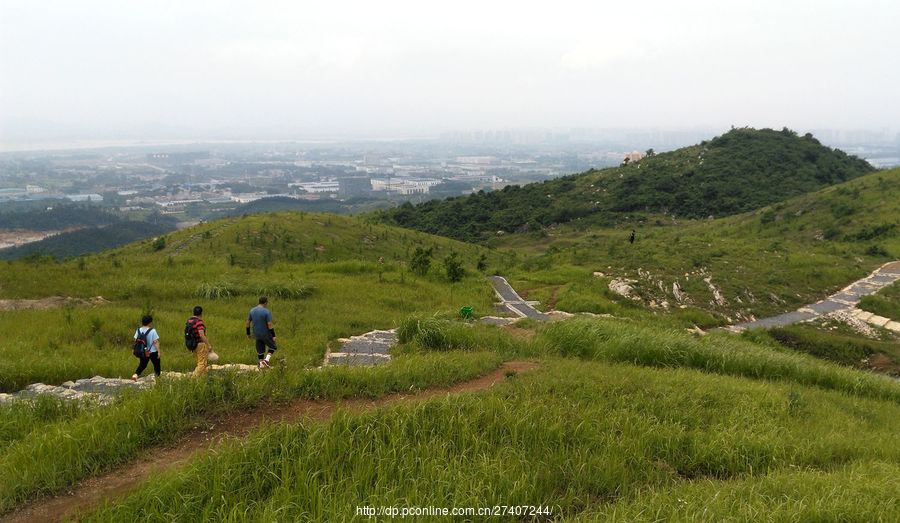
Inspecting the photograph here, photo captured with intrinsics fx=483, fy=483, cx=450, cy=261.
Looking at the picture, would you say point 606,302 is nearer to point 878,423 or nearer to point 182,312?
point 878,423

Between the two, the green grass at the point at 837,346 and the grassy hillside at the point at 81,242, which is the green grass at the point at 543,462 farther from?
the grassy hillside at the point at 81,242

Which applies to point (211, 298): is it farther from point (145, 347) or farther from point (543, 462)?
point (543, 462)

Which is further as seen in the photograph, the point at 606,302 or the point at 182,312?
the point at 606,302

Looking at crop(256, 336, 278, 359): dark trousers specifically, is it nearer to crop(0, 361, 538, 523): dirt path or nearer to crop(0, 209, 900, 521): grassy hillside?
crop(0, 209, 900, 521): grassy hillside

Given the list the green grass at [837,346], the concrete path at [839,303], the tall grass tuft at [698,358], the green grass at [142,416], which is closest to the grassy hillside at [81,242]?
the green grass at [142,416]

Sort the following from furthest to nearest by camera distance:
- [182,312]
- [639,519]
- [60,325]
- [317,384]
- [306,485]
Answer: [182,312] < [60,325] < [317,384] < [306,485] < [639,519]

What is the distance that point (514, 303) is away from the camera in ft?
58.6

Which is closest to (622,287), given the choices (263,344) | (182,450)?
(263,344)

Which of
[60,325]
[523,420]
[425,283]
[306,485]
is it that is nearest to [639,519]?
[523,420]

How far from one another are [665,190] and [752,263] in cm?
3523

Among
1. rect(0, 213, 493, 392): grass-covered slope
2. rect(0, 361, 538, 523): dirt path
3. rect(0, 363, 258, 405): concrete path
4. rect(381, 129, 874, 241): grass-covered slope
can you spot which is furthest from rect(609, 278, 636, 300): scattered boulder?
rect(381, 129, 874, 241): grass-covered slope

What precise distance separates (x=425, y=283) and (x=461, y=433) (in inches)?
511

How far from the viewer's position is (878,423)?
265 inches

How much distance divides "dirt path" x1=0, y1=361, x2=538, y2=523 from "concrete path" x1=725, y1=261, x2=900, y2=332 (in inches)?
599
